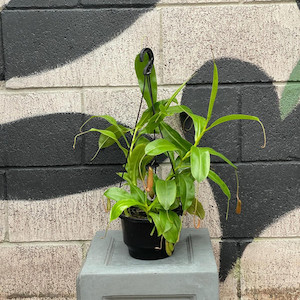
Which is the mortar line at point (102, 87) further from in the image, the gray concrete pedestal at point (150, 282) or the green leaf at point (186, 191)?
the gray concrete pedestal at point (150, 282)

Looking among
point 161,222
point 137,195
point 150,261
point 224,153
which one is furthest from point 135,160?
point 224,153

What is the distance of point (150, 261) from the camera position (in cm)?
140

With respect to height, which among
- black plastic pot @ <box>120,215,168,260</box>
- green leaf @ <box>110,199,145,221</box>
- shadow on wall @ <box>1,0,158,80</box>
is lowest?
black plastic pot @ <box>120,215,168,260</box>

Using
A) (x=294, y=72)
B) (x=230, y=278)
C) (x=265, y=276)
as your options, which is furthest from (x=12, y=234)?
(x=294, y=72)

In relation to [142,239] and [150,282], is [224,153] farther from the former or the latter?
[150,282]

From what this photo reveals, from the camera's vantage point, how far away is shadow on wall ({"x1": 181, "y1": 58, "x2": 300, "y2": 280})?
5.57 feet

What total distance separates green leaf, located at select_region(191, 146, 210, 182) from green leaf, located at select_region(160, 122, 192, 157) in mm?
134

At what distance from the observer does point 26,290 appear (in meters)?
1.78

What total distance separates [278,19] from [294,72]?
220 mm

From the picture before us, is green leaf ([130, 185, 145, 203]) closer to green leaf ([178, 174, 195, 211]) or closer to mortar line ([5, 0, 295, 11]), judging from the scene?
green leaf ([178, 174, 195, 211])

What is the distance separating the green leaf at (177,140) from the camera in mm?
1391

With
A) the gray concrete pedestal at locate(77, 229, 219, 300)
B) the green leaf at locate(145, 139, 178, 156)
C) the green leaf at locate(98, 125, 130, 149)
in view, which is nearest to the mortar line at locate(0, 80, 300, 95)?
the green leaf at locate(98, 125, 130, 149)

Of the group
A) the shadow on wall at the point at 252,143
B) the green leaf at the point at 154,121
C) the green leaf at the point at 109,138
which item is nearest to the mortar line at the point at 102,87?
the shadow on wall at the point at 252,143

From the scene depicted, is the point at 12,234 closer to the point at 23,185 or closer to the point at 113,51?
the point at 23,185
